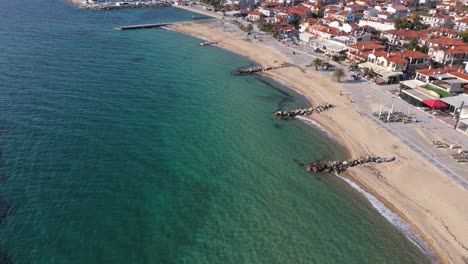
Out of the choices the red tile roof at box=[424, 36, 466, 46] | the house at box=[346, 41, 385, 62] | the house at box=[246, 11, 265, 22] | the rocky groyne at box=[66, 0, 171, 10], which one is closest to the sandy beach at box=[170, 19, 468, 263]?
the house at box=[346, 41, 385, 62]

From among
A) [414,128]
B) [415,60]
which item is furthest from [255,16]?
[414,128]

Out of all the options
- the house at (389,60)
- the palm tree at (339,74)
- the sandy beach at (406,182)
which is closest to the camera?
the sandy beach at (406,182)

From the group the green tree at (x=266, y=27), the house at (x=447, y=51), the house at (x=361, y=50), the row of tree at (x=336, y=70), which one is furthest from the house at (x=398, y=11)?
the row of tree at (x=336, y=70)

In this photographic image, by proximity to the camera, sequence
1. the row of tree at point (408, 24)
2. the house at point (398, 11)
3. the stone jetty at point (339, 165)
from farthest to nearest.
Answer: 1. the house at point (398, 11)
2. the row of tree at point (408, 24)
3. the stone jetty at point (339, 165)

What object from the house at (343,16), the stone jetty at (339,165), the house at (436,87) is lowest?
the stone jetty at (339,165)

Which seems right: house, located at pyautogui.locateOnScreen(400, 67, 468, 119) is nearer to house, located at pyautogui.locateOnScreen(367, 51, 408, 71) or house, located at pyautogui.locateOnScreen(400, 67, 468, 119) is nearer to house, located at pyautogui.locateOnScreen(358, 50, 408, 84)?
house, located at pyautogui.locateOnScreen(358, 50, 408, 84)

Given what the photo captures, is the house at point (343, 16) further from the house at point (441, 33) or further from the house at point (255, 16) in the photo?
the house at point (441, 33)
